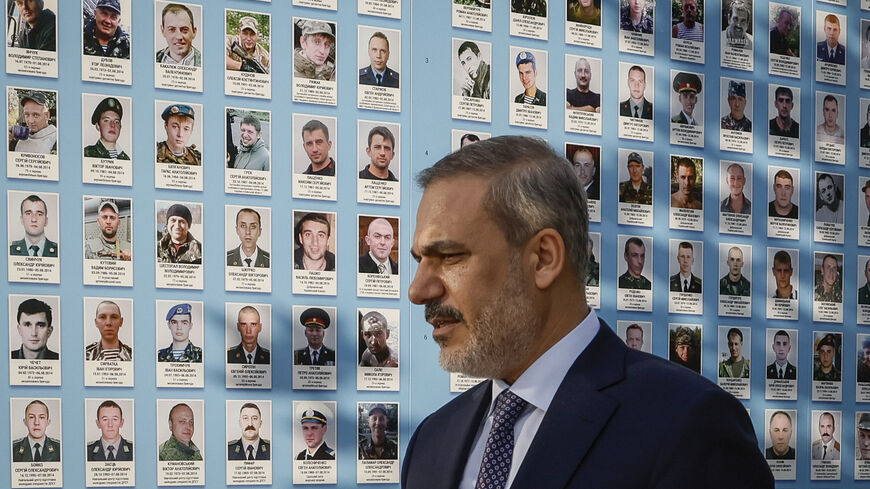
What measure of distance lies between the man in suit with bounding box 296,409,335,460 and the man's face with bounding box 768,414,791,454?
48.9 inches

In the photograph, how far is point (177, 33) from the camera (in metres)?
2.27

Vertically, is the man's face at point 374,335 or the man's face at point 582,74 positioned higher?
the man's face at point 582,74

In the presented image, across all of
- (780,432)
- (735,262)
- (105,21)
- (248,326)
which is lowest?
(780,432)

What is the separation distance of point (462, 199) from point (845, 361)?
1.84 m

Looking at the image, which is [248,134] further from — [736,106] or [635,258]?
[736,106]

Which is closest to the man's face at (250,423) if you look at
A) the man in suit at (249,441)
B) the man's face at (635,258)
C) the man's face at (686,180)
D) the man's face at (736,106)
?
the man in suit at (249,441)

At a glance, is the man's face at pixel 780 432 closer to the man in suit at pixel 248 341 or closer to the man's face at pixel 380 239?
the man's face at pixel 380 239

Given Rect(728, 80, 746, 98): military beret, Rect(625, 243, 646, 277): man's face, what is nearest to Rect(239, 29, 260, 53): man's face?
Rect(625, 243, 646, 277): man's face

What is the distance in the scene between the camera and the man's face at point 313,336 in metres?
2.35

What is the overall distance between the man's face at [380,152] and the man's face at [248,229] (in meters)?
0.31

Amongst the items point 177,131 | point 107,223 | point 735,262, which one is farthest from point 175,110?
point 735,262

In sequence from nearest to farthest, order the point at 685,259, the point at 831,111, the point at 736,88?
the point at 685,259 → the point at 736,88 → the point at 831,111

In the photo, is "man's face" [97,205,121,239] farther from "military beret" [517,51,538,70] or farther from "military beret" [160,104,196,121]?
"military beret" [517,51,538,70]

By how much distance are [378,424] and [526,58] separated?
38.1 inches
